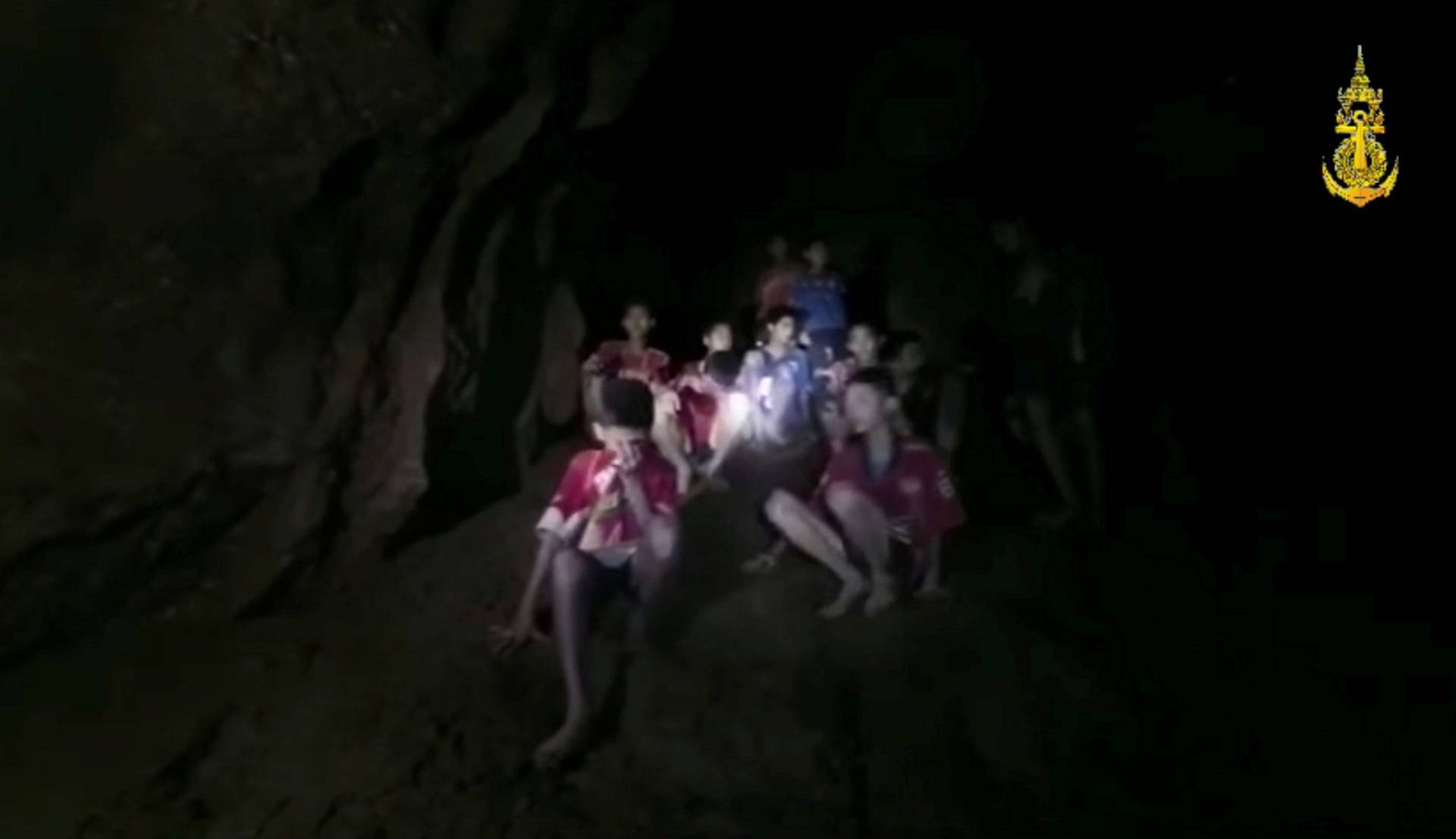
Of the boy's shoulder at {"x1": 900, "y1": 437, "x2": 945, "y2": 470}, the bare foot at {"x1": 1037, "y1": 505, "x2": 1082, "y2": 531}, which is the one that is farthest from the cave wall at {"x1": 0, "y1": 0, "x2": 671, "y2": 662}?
the bare foot at {"x1": 1037, "y1": 505, "x2": 1082, "y2": 531}

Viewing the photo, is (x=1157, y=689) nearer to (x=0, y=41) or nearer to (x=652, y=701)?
(x=652, y=701)

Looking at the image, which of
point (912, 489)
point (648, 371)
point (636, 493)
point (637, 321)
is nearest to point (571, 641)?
point (636, 493)

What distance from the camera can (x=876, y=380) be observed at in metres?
6.44

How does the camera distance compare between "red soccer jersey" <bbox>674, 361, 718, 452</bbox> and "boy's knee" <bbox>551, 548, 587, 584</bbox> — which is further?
"red soccer jersey" <bbox>674, 361, 718, 452</bbox>

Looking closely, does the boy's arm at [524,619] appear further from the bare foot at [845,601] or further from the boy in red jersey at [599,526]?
the bare foot at [845,601]

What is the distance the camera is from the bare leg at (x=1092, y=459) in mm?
8273

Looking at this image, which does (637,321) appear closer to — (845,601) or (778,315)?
(778,315)

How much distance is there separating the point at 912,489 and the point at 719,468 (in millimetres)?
2182

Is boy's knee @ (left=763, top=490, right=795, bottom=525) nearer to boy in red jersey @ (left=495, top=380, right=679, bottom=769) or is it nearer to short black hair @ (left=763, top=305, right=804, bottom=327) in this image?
boy in red jersey @ (left=495, top=380, right=679, bottom=769)

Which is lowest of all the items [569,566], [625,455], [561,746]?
[561,746]

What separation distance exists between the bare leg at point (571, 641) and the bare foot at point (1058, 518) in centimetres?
368

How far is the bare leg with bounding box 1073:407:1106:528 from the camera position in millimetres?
8273

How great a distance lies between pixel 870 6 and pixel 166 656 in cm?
782

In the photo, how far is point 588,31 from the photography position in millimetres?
7117
